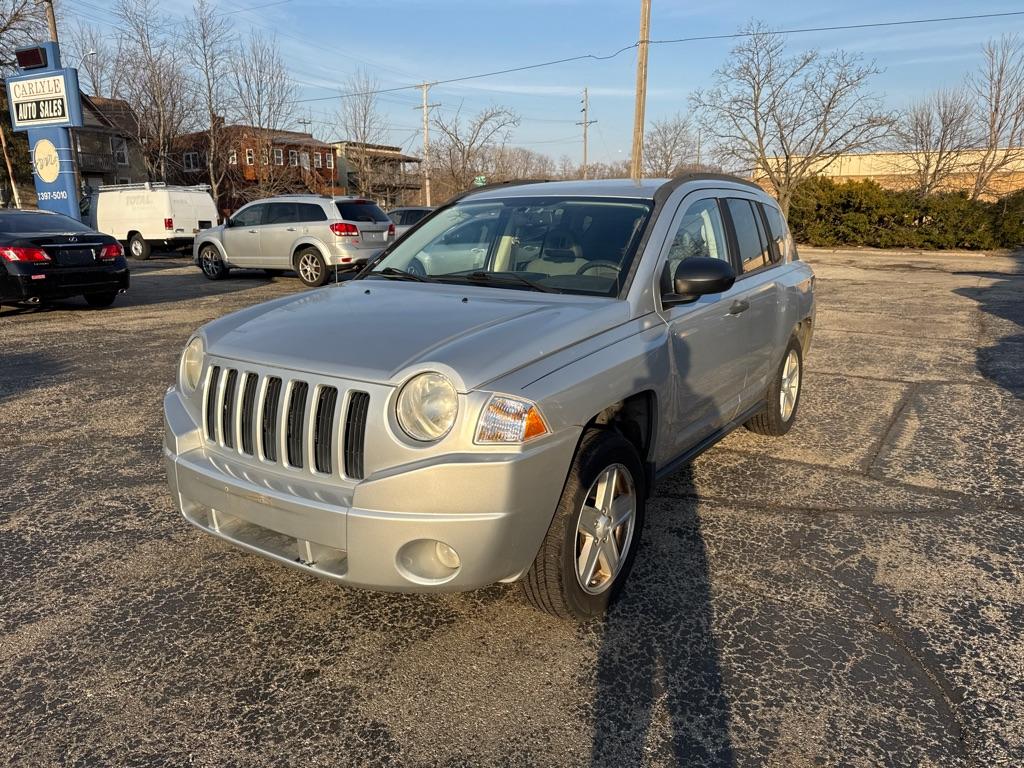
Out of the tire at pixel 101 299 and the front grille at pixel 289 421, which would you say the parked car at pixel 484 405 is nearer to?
the front grille at pixel 289 421

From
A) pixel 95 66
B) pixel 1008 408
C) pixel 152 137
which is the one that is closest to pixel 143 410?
pixel 1008 408

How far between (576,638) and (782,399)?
3.01 meters

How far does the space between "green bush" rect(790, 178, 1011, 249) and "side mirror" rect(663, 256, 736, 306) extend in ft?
96.9

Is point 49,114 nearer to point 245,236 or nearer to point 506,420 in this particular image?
point 245,236

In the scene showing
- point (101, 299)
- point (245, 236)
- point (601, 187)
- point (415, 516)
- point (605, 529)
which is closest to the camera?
point (415, 516)

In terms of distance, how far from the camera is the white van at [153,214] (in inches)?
818

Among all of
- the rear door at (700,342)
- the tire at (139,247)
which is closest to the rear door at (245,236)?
the tire at (139,247)

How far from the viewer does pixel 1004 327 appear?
407 inches

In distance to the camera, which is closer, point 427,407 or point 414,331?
point 427,407

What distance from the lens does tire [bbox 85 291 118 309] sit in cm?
1120

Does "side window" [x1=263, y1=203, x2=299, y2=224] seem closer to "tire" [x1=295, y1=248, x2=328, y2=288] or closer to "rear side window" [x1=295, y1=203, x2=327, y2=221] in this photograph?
"rear side window" [x1=295, y1=203, x2=327, y2=221]

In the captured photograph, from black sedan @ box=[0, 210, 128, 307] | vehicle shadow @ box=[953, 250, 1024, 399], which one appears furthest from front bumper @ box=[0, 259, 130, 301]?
vehicle shadow @ box=[953, 250, 1024, 399]

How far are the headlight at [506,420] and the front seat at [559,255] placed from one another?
123 centimetres

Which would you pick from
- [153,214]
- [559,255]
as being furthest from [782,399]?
[153,214]
